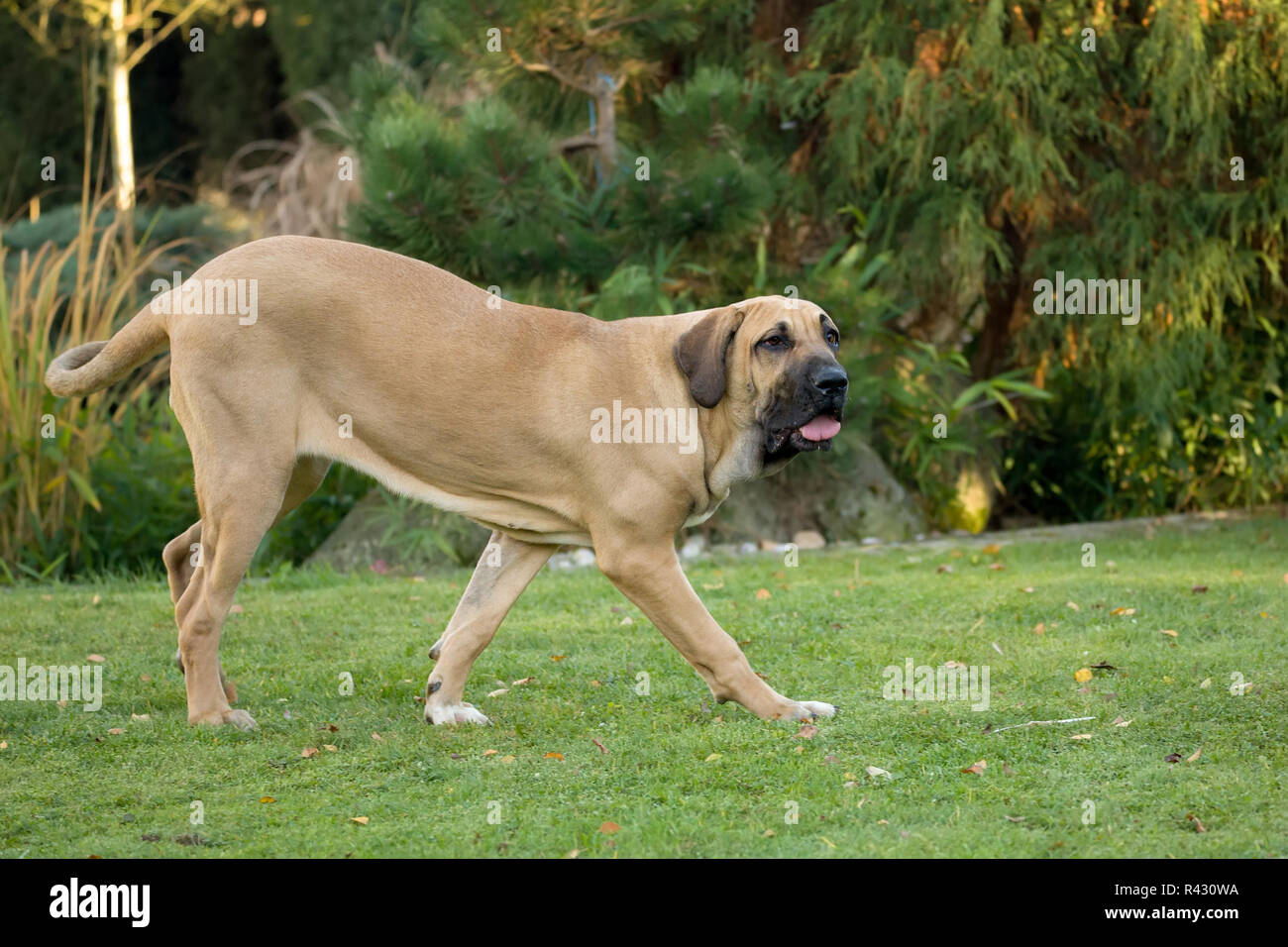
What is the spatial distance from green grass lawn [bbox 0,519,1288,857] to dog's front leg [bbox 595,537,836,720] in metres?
0.10

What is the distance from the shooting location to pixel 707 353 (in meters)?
5.23

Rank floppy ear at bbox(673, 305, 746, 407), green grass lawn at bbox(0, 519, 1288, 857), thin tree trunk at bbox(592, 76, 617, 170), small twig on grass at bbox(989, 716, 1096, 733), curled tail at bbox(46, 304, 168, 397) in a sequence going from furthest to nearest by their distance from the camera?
thin tree trunk at bbox(592, 76, 617, 170) < curled tail at bbox(46, 304, 168, 397) < floppy ear at bbox(673, 305, 746, 407) < small twig on grass at bbox(989, 716, 1096, 733) < green grass lawn at bbox(0, 519, 1288, 857)

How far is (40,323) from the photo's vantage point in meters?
8.88

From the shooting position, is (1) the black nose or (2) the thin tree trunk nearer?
(1) the black nose

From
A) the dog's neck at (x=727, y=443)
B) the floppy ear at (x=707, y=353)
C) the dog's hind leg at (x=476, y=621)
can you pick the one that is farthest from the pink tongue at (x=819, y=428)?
the dog's hind leg at (x=476, y=621)

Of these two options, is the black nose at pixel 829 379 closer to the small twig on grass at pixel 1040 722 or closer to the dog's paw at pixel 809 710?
the dog's paw at pixel 809 710

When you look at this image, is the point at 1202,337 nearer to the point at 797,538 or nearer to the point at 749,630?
the point at 797,538

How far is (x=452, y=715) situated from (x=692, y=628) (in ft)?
3.14

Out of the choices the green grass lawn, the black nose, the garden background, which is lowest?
the green grass lawn

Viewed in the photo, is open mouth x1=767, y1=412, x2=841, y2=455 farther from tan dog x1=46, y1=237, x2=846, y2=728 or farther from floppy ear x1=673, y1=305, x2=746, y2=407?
floppy ear x1=673, y1=305, x2=746, y2=407

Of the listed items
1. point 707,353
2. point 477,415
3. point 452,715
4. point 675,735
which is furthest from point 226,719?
point 707,353

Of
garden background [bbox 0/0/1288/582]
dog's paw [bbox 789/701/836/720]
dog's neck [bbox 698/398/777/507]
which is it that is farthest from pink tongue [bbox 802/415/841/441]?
garden background [bbox 0/0/1288/582]

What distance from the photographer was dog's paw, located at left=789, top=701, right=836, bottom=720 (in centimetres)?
508

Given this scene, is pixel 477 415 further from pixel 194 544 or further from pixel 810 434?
pixel 194 544
